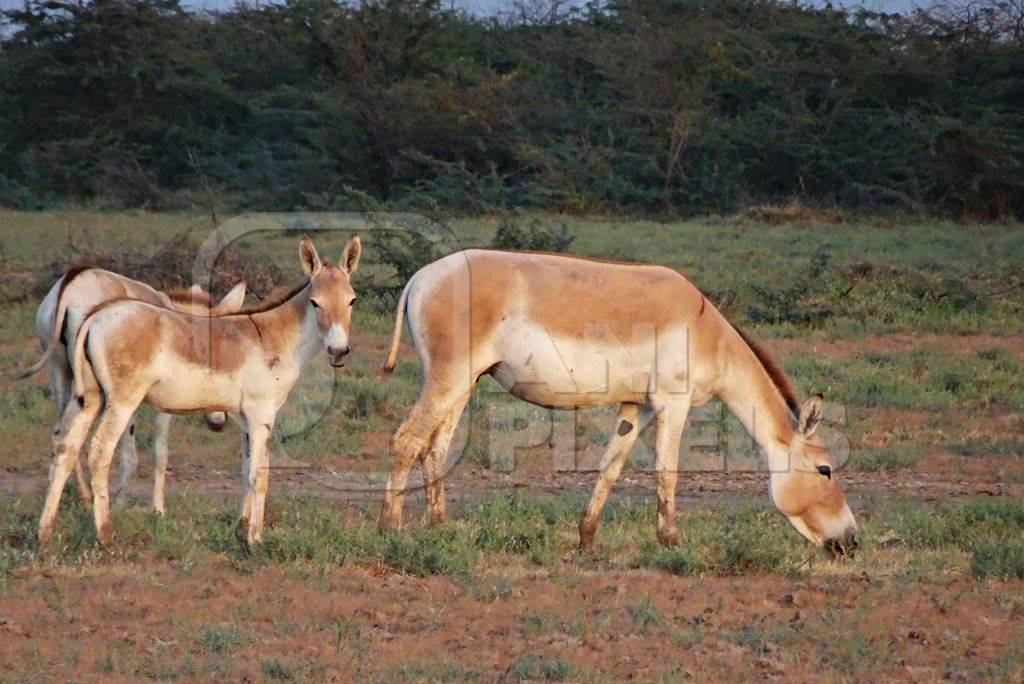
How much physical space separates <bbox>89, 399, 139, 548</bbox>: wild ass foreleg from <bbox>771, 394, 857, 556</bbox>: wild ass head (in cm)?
362

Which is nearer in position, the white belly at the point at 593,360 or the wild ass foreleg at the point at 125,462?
the white belly at the point at 593,360

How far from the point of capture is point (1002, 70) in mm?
27016

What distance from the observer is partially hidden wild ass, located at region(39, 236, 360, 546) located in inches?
280

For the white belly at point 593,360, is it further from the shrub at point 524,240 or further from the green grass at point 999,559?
the shrub at point 524,240

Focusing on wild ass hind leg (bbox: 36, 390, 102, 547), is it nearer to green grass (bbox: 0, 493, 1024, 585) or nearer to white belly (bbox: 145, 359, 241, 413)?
green grass (bbox: 0, 493, 1024, 585)

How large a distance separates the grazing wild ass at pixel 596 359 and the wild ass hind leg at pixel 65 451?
165 centimetres

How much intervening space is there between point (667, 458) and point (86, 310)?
3.46 metres

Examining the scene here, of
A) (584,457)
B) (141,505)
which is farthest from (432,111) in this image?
(141,505)

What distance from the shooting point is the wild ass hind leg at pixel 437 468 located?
26.5 feet

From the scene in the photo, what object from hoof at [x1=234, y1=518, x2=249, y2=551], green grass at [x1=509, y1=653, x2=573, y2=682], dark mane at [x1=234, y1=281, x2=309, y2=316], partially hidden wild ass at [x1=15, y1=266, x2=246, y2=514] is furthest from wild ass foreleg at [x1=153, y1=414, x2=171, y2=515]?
green grass at [x1=509, y1=653, x2=573, y2=682]

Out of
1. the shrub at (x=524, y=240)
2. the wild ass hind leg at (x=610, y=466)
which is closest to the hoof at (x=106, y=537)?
the wild ass hind leg at (x=610, y=466)

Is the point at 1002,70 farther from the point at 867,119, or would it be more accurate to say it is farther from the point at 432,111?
the point at 432,111

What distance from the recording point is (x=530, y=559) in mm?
7387

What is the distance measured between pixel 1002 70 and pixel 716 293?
45.4 feet
